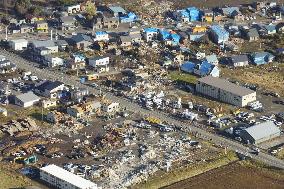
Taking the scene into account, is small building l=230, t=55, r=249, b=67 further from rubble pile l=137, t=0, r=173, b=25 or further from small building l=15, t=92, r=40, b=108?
small building l=15, t=92, r=40, b=108

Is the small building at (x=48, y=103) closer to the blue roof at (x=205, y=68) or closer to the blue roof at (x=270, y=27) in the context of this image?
the blue roof at (x=205, y=68)

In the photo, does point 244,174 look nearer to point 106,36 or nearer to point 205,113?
point 205,113

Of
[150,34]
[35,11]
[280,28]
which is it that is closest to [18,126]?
[150,34]

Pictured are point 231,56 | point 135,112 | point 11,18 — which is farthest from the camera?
point 11,18

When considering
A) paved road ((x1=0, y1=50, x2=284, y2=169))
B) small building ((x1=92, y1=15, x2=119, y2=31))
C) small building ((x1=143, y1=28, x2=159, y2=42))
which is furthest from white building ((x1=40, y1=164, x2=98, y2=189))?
small building ((x1=92, y1=15, x2=119, y2=31))

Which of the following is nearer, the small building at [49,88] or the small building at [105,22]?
the small building at [49,88]

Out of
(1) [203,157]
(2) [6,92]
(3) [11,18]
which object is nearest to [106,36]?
(3) [11,18]

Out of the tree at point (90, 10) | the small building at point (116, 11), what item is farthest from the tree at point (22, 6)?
the small building at point (116, 11)
